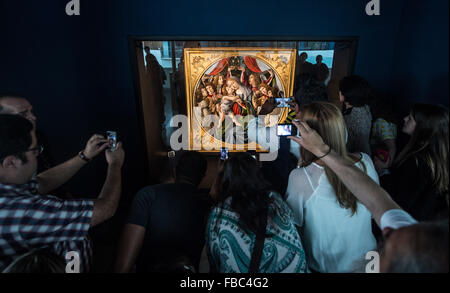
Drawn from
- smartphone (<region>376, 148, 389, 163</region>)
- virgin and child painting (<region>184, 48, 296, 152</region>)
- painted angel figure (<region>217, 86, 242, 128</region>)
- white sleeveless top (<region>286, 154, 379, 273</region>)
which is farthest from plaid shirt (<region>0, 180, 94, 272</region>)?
painted angel figure (<region>217, 86, 242, 128</region>)

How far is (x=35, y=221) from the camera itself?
4.03 ft

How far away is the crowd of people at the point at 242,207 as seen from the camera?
4.05 feet

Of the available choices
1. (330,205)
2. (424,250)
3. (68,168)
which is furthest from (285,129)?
(68,168)

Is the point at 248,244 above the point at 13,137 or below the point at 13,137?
below

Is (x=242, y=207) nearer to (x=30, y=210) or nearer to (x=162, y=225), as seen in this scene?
(x=162, y=225)

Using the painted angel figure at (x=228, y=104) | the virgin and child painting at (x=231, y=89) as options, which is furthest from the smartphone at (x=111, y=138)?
the painted angel figure at (x=228, y=104)

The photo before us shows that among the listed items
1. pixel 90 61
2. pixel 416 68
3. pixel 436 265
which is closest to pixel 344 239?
pixel 436 265

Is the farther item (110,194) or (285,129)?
(285,129)

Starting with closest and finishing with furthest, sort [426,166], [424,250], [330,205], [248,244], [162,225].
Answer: [424,250] < [248,244] < [330,205] < [162,225] < [426,166]

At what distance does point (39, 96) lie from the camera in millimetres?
2391

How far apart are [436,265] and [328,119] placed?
3.22ft

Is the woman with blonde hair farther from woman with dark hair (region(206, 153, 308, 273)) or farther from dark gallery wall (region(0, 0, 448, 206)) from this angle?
dark gallery wall (region(0, 0, 448, 206))

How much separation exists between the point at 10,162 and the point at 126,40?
93.4 inches

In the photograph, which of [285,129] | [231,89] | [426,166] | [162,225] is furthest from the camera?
[231,89]
